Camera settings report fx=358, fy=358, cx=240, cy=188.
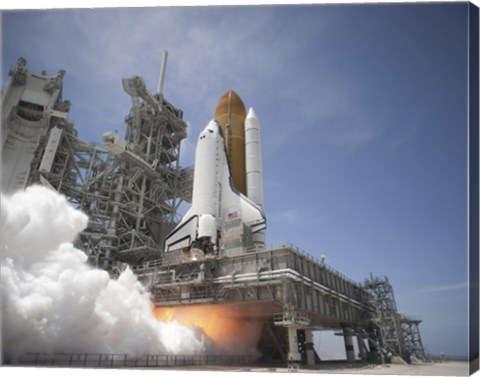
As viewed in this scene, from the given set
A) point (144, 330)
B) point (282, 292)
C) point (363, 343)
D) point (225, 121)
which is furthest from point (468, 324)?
point (225, 121)

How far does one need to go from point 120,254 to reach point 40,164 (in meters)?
9.48

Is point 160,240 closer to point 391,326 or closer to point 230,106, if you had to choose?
point 230,106

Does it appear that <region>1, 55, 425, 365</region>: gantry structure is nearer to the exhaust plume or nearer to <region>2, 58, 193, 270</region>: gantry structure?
<region>2, 58, 193, 270</region>: gantry structure

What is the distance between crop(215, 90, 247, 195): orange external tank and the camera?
30358 mm

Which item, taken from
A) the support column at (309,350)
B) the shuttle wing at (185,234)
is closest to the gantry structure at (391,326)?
the support column at (309,350)

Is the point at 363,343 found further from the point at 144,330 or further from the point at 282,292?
the point at 144,330

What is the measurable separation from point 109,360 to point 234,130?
2194 centimetres

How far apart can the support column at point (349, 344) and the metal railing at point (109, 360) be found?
37.9ft

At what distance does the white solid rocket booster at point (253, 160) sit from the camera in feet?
93.8

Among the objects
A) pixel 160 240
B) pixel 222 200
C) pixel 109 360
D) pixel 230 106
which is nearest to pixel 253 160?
pixel 222 200

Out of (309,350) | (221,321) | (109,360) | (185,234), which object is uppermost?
(185,234)

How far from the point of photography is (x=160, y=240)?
34.4 m

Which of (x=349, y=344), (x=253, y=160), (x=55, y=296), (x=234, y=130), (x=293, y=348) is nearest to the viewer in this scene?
(x=55, y=296)

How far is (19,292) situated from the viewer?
12.7 meters
